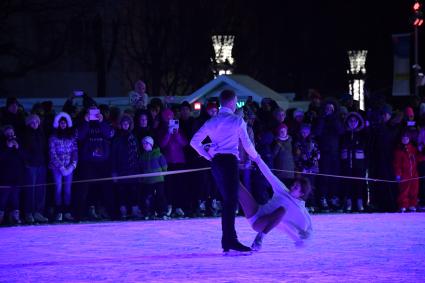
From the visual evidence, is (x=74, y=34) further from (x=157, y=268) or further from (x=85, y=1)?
(x=157, y=268)

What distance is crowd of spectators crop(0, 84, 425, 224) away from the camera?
62.1 feet

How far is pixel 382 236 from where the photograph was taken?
620 inches

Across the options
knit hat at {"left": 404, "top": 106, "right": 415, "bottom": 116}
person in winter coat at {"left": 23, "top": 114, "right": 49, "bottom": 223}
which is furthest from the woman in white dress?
knit hat at {"left": 404, "top": 106, "right": 415, "bottom": 116}

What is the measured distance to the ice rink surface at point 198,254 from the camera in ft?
38.8

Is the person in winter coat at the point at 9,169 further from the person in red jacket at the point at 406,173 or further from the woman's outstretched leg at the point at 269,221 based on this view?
the person in red jacket at the point at 406,173

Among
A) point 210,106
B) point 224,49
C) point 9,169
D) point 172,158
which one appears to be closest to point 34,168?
point 9,169

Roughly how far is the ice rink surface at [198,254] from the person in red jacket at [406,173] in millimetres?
2539

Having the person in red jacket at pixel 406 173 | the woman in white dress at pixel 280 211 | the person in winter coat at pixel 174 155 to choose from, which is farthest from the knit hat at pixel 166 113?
the woman in white dress at pixel 280 211

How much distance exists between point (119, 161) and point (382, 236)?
567 cm

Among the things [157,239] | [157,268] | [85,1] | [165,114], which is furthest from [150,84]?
[157,268]

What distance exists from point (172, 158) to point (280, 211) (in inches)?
261

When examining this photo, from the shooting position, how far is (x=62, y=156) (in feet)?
62.2

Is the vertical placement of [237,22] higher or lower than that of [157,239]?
higher

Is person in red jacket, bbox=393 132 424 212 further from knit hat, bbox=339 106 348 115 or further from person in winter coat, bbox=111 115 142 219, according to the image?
person in winter coat, bbox=111 115 142 219
